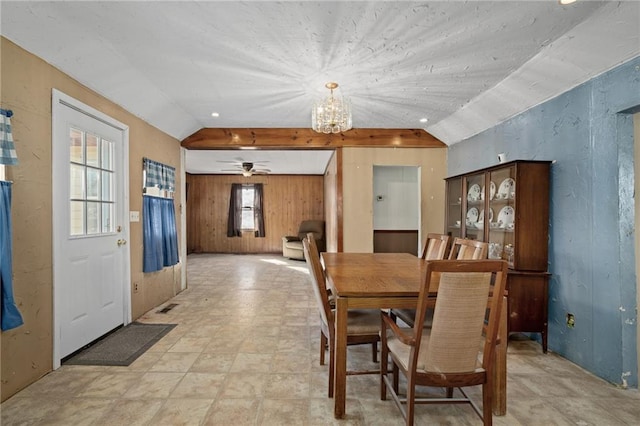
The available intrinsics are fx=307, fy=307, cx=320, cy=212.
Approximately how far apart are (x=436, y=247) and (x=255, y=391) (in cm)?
190

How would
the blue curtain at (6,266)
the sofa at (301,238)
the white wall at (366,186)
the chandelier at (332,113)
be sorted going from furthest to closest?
the sofa at (301,238) < the white wall at (366,186) < the chandelier at (332,113) < the blue curtain at (6,266)

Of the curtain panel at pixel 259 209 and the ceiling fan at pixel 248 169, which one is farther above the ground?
the ceiling fan at pixel 248 169

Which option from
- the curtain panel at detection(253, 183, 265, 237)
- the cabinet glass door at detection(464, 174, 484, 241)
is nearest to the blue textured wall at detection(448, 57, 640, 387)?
the cabinet glass door at detection(464, 174, 484, 241)

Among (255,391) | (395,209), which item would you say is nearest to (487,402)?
(255,391)

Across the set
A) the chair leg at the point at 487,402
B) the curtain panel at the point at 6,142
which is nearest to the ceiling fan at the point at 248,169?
the curtain panel at the point at 6,142

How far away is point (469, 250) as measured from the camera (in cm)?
228

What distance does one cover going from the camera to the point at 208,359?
2.42 meters

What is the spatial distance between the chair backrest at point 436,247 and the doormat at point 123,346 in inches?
104

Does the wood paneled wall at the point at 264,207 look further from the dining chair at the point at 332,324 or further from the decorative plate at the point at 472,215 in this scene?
the dining chair at the point at 332,324

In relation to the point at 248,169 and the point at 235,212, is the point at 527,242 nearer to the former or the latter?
the point at 248,169

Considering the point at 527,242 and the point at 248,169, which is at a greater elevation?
the point at 248,169

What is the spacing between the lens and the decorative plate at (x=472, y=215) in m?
3.54

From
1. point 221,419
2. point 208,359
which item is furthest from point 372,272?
point 208,359

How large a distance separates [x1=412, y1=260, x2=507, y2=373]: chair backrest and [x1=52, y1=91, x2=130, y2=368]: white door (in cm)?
260
